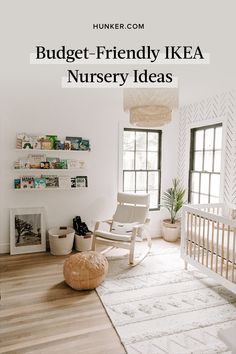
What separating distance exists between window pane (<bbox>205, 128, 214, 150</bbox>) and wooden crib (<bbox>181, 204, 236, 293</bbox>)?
105 centimetres

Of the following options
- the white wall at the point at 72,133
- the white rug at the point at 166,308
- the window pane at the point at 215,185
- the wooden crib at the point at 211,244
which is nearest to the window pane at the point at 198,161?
the window pane at the point at 215,185

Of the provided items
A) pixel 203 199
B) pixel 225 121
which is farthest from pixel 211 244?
pixel 225 121

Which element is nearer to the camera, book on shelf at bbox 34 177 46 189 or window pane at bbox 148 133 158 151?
book on shelf at bbox 34 177 46 189

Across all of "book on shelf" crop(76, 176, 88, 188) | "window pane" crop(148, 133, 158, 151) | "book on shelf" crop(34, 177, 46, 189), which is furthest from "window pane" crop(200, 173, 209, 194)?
"book on shelf" crop(34, 177, 46, 189)

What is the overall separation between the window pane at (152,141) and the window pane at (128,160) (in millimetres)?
386

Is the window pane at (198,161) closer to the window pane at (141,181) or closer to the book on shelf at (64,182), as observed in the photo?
the window pane at (141,181)

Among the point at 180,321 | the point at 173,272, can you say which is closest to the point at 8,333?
the point at 180,321

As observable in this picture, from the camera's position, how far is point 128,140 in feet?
14.2

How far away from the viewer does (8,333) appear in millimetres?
1921

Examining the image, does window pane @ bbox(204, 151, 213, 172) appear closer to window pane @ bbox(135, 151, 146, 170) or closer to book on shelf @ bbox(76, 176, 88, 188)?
window pane @ bbox(135, 151, 146, 170)

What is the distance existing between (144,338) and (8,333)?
1.06 meters

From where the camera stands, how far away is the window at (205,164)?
3805 millimetres

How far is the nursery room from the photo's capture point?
1.83 metres

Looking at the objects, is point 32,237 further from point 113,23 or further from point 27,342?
point 113,23
